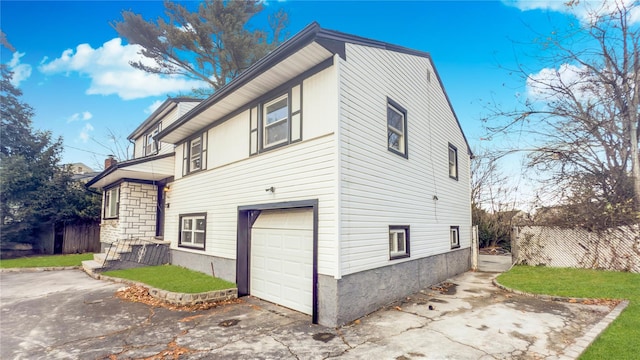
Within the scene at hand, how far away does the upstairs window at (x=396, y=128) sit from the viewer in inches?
293

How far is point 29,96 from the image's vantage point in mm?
22438

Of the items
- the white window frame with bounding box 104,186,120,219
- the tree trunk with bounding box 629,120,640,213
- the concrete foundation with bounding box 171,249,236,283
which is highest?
the tree trunk with bounding box 629,120,640,213

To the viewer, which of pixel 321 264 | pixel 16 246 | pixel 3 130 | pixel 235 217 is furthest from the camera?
pixel 3 130

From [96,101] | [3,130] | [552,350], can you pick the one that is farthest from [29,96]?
[552,350]

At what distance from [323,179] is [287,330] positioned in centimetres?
273

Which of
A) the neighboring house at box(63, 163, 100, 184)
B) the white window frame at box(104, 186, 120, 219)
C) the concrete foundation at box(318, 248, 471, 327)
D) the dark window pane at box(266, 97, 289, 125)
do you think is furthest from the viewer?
the neighboring house at box(63, 163, 100, 184)

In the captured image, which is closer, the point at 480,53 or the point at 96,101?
the point at 480,53

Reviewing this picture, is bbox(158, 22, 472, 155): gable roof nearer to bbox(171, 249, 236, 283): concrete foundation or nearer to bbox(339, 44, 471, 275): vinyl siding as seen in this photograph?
bbox(339, 44, 471, 275): vinyl siding

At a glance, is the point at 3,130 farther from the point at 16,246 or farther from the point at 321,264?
the point at 321,264

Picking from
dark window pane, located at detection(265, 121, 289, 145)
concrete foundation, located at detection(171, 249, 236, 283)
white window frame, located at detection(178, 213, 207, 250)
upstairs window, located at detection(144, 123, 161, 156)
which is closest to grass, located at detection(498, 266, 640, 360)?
dark window pane, located at detection(265, 121, 289, 145)

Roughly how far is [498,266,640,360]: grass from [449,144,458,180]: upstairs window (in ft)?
12.3

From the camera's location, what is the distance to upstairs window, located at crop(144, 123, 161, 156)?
14680 mm

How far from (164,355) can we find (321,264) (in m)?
2.75

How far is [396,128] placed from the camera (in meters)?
7.73
